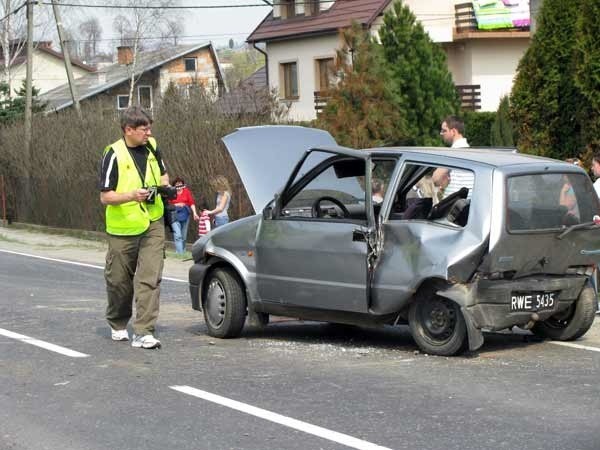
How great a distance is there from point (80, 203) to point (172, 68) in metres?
48.5

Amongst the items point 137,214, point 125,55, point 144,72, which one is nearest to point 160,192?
point 137,214

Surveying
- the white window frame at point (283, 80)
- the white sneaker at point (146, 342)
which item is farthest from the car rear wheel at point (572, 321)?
the white window frame at point (283, 80)

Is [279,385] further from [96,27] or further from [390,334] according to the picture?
[96,27]

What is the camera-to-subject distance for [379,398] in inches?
312

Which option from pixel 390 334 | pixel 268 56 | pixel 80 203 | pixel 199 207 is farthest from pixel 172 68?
pixel 390 334

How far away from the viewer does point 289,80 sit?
4862 cm

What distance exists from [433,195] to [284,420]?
143 inches

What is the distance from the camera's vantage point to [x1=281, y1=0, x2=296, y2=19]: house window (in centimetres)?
4749

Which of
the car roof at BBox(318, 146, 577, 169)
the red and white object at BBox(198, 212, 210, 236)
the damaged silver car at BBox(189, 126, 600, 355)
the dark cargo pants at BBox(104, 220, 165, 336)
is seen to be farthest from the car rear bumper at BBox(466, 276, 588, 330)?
the red and white object at BBox(198, 212, 210, 236)

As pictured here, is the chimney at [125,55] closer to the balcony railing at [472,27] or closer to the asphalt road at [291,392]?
the balcony railing at [472,27]

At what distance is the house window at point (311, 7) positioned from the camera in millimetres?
46206

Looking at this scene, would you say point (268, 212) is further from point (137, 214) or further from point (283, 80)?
point (283, 80)

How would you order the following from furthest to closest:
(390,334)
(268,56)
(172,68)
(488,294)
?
(172,68) → (268,56) → (390,334) → (488,294)

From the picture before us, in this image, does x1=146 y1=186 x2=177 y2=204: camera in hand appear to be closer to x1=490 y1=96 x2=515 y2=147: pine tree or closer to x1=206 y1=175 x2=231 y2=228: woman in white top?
x1=206 y1=175 x2=231 y2=228: woman in white top
